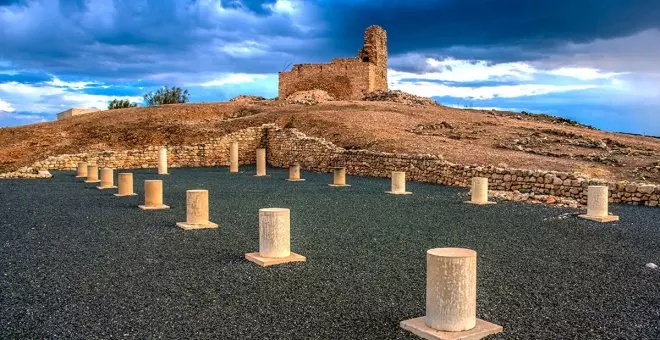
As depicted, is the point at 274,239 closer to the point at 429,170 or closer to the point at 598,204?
the point at 598,204

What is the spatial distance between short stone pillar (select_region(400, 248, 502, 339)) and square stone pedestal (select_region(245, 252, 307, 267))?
9.42 ft

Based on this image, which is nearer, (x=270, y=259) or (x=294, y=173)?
(x=270, y=259)

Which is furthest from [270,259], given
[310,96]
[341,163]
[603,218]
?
[310,96]

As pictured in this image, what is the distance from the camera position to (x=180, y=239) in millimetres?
9492

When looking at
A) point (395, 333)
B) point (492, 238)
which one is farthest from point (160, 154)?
point (395, 333)

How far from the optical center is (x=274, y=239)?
313 inches

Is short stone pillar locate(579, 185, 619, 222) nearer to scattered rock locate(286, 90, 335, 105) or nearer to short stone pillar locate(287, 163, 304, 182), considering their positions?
short stone pillar locate(287, 163, 304, 182)

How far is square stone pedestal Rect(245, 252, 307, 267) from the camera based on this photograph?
25.1 ft

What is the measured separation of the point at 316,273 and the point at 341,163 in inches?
696

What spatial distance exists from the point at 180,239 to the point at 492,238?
5.33 metres

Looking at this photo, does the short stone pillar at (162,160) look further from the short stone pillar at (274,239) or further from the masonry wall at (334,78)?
the masonry wall at (334,78)

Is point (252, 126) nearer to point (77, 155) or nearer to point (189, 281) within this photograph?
point (77, 155)

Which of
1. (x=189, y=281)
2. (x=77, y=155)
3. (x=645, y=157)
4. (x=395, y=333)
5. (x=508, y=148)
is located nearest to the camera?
(x=395, y=333)

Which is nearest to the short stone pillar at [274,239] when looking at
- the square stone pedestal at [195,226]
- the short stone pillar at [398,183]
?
the square stone pedestal at [195,226]
